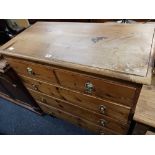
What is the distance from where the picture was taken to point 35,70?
39.7 inches

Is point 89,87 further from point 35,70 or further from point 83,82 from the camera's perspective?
point 35,70

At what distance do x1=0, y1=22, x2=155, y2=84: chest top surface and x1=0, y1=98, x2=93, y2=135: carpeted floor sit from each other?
970mm

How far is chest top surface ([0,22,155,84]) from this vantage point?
66cm

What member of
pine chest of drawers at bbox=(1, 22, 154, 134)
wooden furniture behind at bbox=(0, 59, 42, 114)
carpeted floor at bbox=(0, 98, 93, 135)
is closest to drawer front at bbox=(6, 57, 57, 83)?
pine chest of drawers at bbox=(1, 22, 154, 134)

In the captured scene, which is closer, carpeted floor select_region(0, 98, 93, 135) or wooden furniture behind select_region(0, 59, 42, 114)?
wooden furniture behind select_region(0, 59, 42, 114)

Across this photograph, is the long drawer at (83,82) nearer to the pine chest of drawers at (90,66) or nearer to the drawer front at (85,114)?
the pine chest of drawers at (90,66)

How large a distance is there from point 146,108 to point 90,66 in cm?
42

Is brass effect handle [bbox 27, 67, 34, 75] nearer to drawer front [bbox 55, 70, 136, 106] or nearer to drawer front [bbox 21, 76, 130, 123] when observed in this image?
drawer front [bbox 21, 76, 130, 123]

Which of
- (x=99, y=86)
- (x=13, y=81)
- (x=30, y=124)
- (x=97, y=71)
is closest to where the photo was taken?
(x=97, y=71)

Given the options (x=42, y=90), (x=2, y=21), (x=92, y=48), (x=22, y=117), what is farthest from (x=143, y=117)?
(x=2, y=21)

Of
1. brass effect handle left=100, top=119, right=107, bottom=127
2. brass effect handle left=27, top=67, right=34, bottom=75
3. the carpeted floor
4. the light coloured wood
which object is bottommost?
the carpeted floor

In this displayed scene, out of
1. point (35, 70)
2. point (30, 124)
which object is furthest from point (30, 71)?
point (30, 124)

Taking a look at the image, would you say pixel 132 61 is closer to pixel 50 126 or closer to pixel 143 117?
pixel 143 117
